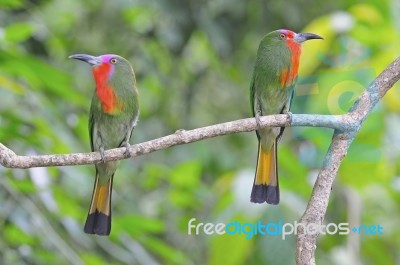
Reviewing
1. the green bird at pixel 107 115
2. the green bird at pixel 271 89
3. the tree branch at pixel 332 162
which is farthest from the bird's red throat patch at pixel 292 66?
the green bird at pixel 107 115

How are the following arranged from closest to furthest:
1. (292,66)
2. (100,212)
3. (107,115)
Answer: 1. (292,66)
2. (107,115)
3. (100,212)

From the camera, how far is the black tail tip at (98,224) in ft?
4.25

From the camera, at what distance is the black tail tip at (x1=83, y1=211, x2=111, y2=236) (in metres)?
1.30

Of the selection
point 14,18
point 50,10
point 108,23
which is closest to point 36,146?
point 14,18

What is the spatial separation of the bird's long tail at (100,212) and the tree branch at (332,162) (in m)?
0.37

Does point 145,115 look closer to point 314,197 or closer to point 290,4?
point 290,4

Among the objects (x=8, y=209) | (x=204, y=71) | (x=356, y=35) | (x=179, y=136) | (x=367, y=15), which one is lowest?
(x=179, y=136)

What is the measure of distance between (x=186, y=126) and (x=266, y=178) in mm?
3442

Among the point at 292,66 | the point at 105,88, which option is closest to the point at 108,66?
the point at 105,88

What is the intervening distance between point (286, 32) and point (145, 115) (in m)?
3.84

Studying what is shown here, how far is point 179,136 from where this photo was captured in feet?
3.84

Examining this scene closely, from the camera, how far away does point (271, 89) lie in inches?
44.6

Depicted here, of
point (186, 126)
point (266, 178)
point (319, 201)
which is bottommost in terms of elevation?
point (319, 201)

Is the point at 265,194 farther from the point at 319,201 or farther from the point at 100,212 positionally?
the point at 100,212
